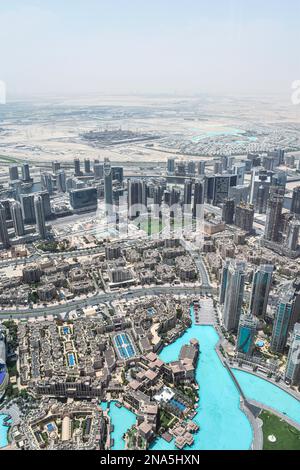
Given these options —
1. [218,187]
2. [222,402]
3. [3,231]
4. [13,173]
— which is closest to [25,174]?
[13,173]

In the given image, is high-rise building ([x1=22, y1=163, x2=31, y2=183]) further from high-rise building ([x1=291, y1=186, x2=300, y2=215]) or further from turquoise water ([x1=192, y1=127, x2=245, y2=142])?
turquoise water ([x1=192, y1=127, x2=245, y2=142])

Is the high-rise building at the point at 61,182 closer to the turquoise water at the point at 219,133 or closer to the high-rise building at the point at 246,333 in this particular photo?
the high-rise building at the point at 246,333

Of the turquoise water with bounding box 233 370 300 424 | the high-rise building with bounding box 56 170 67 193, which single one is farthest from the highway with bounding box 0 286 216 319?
the high-rise building with bounding box 56 170 67 193

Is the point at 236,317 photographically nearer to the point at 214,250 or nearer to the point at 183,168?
the point at 214,250

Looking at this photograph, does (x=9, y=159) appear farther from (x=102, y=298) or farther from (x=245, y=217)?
→ (x=102, y=298)

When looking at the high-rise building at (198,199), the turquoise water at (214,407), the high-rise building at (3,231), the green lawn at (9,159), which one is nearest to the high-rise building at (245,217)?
the high-rise building at (198,199)

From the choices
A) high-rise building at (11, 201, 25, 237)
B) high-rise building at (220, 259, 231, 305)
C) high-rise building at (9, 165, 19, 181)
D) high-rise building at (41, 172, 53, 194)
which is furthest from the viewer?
high-rise building at (9, 165, 19, 181)
